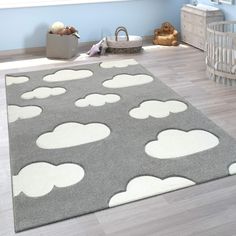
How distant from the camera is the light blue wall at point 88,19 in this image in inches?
160

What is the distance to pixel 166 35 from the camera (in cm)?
438

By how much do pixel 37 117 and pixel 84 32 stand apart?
6.35 feet

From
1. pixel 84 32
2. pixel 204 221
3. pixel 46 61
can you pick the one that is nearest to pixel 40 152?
pixel 204 221

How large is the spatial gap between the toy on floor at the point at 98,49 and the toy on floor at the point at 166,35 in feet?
2.19

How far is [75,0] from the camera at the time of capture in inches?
163

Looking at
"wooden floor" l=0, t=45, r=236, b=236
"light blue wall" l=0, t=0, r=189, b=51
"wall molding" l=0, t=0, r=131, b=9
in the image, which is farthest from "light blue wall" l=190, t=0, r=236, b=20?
"wooden floor" l=0, t=45, r=236, b=236

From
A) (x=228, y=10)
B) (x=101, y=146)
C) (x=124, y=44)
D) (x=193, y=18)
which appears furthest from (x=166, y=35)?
(x=101, y=146)

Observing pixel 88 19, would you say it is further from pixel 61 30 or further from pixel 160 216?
pixel 160 216

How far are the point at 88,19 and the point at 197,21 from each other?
4.00ft

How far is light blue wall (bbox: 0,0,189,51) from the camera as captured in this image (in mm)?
4055

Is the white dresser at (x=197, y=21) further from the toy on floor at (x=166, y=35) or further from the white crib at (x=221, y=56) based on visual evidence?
the white crib at (x=221, y=56)

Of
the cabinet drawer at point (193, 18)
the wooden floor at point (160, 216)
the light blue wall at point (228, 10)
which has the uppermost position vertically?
the light blue wall at point (228, 10)

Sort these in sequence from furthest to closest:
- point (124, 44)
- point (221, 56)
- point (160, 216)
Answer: point (124, 44) < point (221, 56) < point (160, 216)

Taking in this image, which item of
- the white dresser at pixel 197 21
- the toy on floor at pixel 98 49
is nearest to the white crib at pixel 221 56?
the white dresser at pixel 197 21
